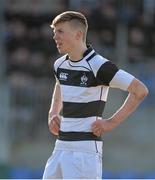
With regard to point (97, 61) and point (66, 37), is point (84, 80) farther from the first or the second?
point (66, 37)

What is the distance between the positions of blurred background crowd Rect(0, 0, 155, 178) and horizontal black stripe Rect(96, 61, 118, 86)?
7133mm

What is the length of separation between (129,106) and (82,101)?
34 cm

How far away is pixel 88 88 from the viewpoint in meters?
6.48

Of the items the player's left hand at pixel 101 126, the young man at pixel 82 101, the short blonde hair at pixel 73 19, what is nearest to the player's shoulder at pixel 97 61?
the young man at pixel 82 101

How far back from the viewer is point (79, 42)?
6.62 metres

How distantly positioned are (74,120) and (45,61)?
31.7 ft

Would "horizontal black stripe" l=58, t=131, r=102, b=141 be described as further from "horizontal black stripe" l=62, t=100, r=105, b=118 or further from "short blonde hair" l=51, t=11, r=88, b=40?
"short blonde hair" l=51, t=11, r=88, b=40

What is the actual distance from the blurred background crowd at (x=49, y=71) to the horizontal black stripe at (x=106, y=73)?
713cm

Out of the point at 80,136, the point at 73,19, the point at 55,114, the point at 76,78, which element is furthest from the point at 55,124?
the point at 73,19

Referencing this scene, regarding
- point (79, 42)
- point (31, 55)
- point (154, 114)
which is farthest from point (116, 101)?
point (79, 42)

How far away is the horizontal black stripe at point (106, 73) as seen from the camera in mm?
6441

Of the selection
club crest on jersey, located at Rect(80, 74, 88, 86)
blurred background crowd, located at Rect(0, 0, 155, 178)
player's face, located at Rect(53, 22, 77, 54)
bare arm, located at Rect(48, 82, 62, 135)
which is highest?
player's face, located at Rect(53, 22, 77, 54)

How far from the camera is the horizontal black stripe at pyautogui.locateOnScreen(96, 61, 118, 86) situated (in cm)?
644

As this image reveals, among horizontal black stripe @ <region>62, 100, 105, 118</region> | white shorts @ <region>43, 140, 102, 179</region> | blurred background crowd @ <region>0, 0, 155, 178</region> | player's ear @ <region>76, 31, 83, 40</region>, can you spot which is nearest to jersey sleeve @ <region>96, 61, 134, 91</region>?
horizontal black stripe @ <region>62, 100, 105, 118</region>
